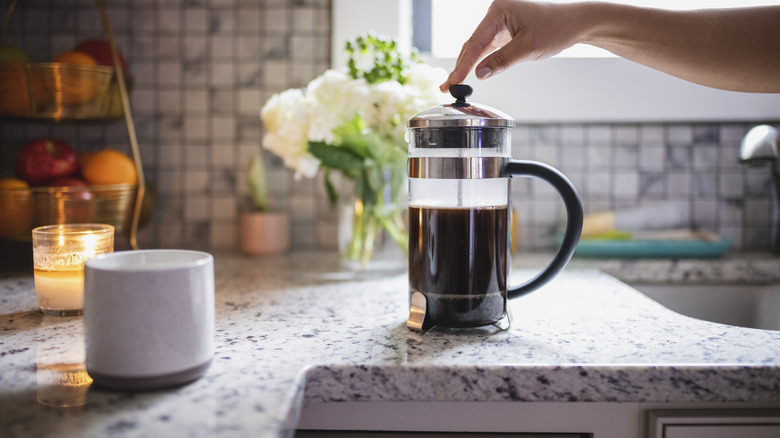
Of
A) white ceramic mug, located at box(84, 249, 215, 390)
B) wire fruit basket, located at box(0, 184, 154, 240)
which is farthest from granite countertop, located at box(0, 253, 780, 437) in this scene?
wire fruit basket, located at box(0, 184, 154, 240)

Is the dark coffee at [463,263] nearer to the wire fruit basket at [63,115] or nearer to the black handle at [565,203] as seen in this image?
the black handle at [565,203]

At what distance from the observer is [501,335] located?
0.67 meters

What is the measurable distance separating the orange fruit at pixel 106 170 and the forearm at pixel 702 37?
2.65 ft

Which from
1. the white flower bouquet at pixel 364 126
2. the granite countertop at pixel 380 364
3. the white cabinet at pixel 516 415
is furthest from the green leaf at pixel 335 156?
the white cabinet at pixel 516 415

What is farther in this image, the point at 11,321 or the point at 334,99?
the point at 334,99

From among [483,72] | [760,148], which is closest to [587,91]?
[760,148]

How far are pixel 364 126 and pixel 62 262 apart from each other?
501 millimetres

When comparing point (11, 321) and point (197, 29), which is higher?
point (197, 29)

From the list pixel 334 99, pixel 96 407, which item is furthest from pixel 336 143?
pixel 96 407

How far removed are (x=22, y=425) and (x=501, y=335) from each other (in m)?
0.47

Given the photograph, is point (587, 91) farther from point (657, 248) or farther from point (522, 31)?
point (522, 31)

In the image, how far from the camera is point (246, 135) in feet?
4.18

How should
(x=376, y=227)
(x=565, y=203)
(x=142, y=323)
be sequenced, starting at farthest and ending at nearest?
(x=376, y=227) < (x=565, y=203) < (x=142, y=323)

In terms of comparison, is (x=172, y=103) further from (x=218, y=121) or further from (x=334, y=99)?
(x=334, y=99)
